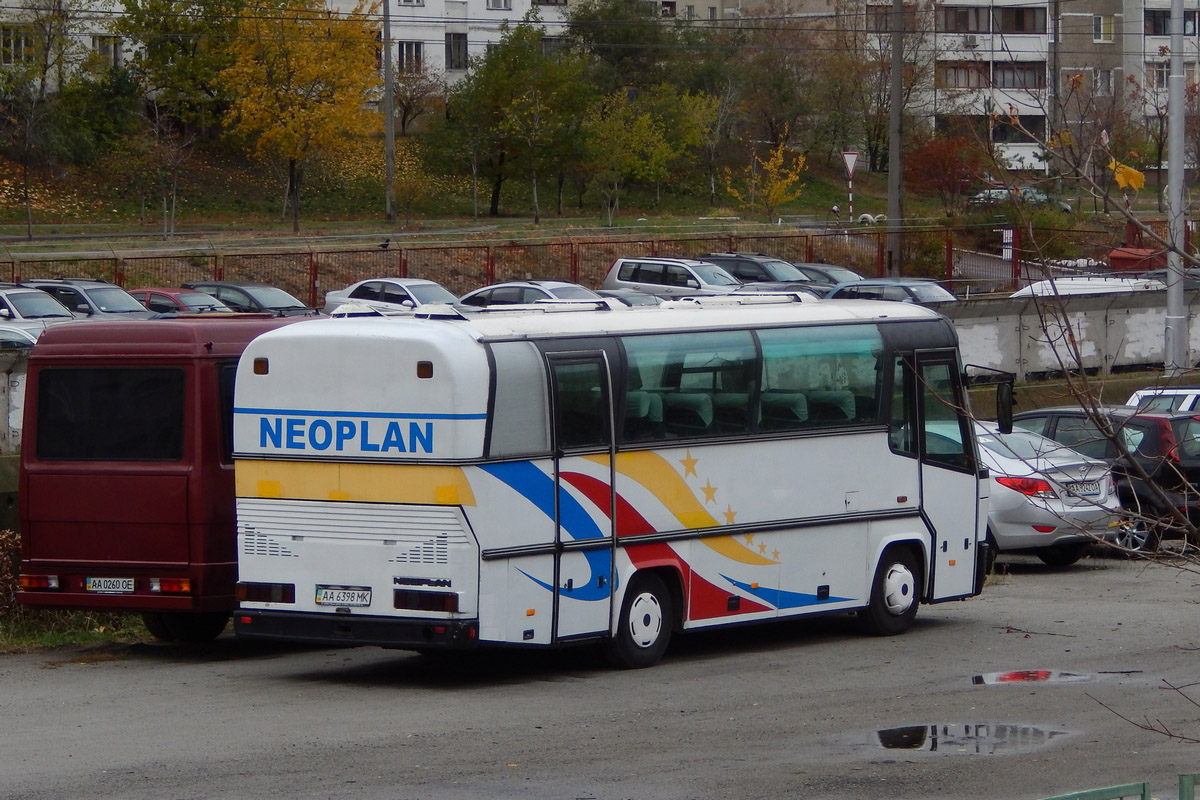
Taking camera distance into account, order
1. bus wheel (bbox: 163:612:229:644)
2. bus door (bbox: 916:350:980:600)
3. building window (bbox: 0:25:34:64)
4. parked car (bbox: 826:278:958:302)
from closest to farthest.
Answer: bus wheel (bbox: 163:612:229:644) < bus door (bbox: 916:350:980:600) < parked car (bbox: 826:278:958:302) < building window (bbox: 0:25:34:64)

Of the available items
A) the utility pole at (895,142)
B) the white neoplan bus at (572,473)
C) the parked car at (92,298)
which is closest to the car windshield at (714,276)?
the utility pole at (895,142)

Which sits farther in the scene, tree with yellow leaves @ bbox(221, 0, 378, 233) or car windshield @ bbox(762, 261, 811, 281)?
tree with yellow leaves @ bbox(221, 0, 378, 233)

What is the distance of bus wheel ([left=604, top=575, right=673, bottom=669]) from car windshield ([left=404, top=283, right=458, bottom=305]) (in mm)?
23844

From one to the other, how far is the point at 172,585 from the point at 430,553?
8.00 feet

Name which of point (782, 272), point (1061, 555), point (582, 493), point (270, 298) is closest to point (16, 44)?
point (270, 298)

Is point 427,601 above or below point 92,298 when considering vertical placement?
below

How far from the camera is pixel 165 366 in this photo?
40.2 ft

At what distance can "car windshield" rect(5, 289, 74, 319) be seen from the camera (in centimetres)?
3134

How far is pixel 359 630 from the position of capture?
36.4ft

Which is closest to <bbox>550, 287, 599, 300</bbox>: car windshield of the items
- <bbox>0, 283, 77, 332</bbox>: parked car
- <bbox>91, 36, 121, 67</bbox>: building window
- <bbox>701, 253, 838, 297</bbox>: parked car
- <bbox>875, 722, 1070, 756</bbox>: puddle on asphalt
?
<bbox>701, 253, 838, 297</bbox>: parked car

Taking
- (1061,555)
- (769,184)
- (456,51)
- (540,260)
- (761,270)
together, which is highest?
(456,51)

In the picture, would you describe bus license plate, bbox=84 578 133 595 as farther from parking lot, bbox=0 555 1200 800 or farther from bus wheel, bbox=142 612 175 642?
bus wheel, bbox=142 612 175 642

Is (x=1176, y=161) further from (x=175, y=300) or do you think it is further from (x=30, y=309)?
(x=30, y=309)

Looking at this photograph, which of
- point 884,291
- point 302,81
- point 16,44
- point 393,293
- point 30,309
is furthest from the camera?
point 16,44
